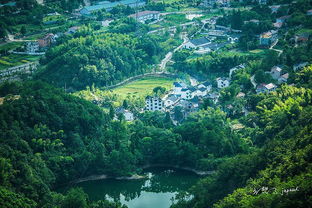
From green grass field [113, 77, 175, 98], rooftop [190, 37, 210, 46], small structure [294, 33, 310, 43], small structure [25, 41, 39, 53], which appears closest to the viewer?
green grass field [113, 77, 175, 98]

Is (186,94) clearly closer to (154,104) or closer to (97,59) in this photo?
(154,104)

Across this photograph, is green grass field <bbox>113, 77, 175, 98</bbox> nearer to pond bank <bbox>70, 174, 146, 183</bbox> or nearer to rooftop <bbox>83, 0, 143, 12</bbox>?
pond bank <bbox>70, 174, 146, 183</bbox>

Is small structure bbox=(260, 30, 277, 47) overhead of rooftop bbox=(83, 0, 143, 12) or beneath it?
overhead

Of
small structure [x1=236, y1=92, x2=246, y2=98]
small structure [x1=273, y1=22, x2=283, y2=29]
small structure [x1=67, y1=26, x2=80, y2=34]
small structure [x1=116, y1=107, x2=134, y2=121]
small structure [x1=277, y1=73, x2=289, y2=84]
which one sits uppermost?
small structure [x1=273, y1=22, x2=283, y2=29]

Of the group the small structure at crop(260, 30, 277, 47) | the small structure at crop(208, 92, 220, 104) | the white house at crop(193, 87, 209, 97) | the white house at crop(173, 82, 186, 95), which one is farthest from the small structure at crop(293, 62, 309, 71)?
the white house at crop(173, 82, 186, 95)

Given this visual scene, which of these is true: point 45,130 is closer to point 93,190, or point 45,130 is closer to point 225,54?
point 93,190

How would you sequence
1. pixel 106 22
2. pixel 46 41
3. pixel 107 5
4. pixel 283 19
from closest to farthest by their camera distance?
pixel 283 19 → pixel 46 41 → pixel 106 22 → pixel 107 5

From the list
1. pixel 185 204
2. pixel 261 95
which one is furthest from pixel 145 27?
pixel 185 204

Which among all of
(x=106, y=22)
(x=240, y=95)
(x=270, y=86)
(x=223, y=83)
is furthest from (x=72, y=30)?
(x=270, y=86)
